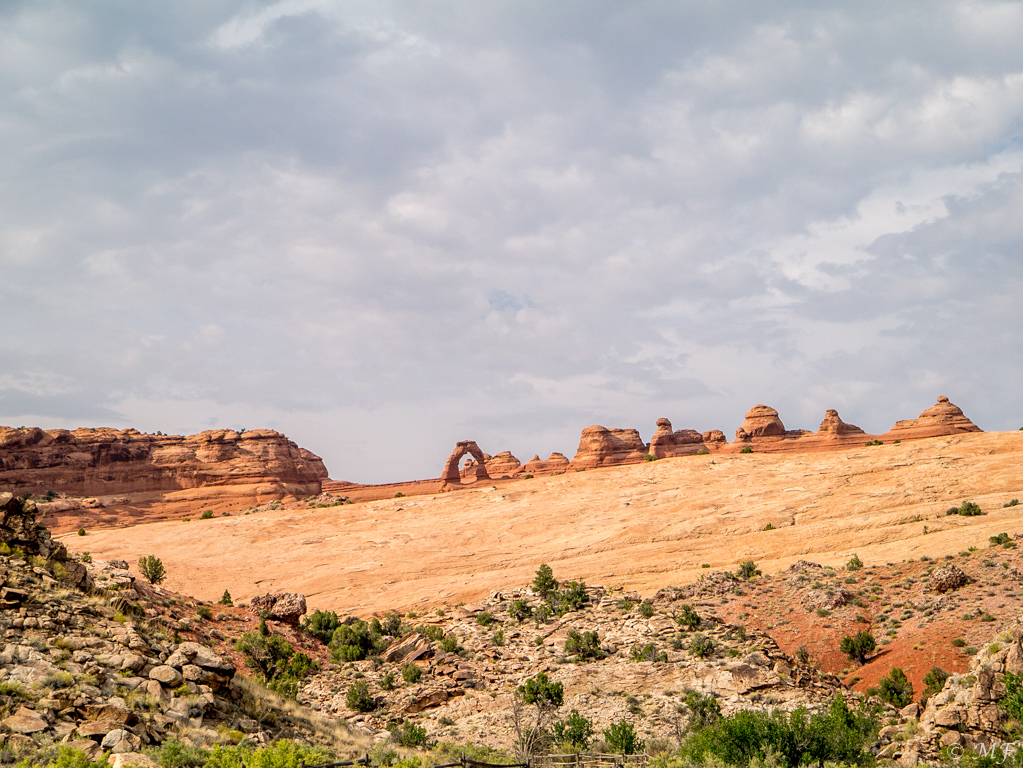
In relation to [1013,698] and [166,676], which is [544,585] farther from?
[166,676]

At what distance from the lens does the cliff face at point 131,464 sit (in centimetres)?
7344

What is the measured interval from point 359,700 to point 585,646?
7.95m

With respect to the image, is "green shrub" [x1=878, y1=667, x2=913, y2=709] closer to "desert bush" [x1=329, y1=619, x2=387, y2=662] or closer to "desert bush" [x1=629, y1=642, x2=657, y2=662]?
"desert bush" [x1=629, y1=642, x2=657, y2=662]

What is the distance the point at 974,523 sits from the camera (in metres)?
36.7

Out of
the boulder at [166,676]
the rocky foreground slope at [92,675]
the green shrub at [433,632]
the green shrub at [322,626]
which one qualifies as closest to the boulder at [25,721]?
the rocky foreground slope at [92,675]

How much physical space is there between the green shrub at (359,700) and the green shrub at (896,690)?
620 inches

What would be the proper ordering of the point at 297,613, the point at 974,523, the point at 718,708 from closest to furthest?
the point at 718,708, the point at 297,613, the point at 974,523

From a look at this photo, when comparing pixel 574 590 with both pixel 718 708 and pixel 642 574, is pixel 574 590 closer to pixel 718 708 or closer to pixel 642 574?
pixel 642 574

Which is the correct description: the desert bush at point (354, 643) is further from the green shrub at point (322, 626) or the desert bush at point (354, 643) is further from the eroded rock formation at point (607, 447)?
the eroded rock formation at point (607, 447)

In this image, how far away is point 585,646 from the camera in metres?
24.8

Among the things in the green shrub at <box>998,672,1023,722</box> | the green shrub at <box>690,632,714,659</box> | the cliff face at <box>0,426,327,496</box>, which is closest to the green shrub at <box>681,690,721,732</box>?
the green shrub at <box>690,632,714,659</box>

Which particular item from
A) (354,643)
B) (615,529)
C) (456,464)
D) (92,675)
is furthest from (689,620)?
(456,464)

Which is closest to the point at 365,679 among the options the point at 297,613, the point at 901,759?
the point at 297,613

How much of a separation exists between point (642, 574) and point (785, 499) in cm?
1500
